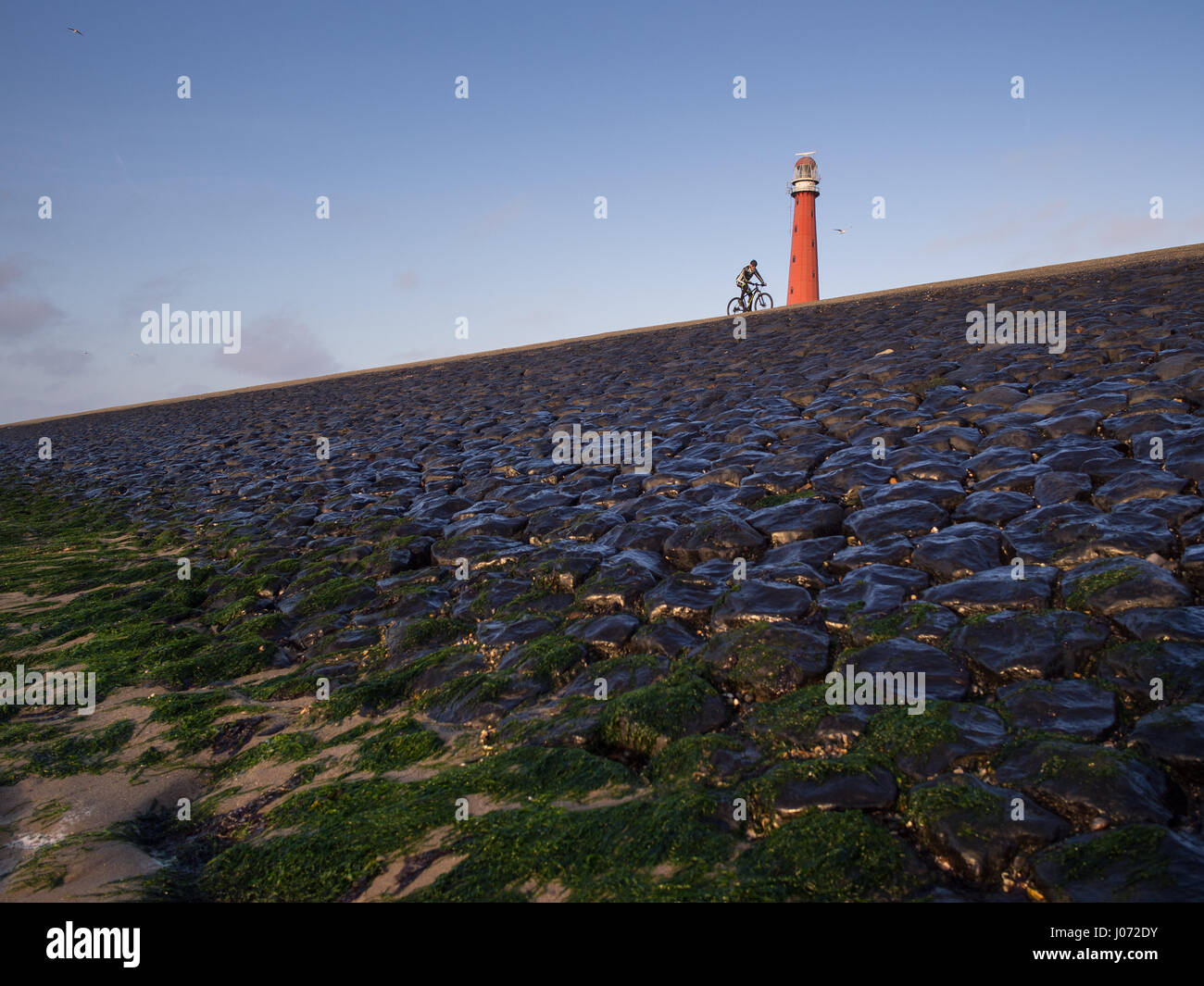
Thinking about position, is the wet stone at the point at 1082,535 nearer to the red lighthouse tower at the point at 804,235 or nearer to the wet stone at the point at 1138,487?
the wet stone at the point at 1138,487

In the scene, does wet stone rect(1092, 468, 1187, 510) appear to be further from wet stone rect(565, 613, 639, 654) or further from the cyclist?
the cyclist

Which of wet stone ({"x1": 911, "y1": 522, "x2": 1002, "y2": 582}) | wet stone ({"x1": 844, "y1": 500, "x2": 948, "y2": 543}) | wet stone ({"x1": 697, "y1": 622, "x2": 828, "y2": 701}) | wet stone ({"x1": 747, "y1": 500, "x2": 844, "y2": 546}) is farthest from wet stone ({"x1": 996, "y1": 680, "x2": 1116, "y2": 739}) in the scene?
wet stone ({"x1": 747, "y1": 500, "x2": 844, "y2": 546})

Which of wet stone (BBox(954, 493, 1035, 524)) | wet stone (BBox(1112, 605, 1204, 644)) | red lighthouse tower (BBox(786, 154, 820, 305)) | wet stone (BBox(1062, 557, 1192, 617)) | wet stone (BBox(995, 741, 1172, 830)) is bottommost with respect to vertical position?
wet stone (BBox(995, 741, 1172, 830))

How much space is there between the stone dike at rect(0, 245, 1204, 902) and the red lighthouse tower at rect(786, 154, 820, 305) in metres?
36.0

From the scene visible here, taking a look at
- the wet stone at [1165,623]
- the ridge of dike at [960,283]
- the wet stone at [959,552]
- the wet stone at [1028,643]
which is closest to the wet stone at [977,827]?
the wet stone at [1028,643]

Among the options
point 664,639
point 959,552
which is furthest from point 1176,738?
point 664,639

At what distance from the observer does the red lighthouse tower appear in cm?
4319

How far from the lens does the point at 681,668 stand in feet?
13.1

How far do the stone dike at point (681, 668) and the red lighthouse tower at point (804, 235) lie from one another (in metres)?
36.0

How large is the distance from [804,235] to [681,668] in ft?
145

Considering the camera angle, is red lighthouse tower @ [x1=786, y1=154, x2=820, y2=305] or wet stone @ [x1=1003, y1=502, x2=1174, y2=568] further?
red lighthouse tower @ [x1=786, y1=154, x2=820, y2=305]

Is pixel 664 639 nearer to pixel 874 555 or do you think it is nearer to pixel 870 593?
pixel 870 593

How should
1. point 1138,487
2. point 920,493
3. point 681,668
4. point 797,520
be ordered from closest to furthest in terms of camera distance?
point 681,668 < point 1138,487 < point 797,520 < point 920,493

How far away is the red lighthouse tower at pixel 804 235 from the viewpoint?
4319 centimetres
